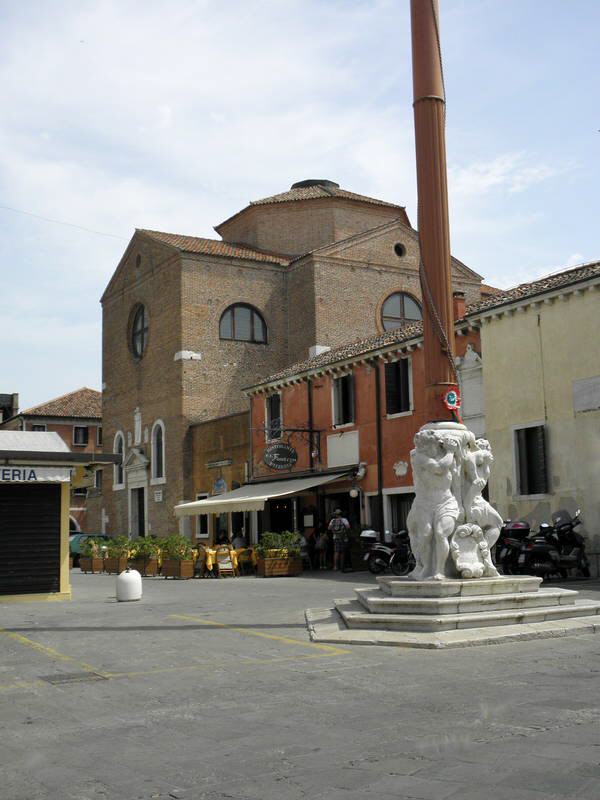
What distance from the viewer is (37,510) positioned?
16.0 meters

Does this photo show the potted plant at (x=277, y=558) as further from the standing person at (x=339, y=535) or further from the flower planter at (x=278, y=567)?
the standing person at (x=339, y=535)

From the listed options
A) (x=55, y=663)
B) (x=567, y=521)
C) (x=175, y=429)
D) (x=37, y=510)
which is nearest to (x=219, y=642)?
(x=55, y=663)

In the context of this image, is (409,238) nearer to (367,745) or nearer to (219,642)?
(219,642)

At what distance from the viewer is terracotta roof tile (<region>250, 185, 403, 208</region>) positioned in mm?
40750

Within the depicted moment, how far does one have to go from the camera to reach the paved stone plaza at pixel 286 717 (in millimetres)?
4770

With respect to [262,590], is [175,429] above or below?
above

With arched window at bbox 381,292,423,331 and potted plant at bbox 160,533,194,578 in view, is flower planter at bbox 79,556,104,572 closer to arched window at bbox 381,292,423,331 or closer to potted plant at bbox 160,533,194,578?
potted plant at bbox 160,533,194,578

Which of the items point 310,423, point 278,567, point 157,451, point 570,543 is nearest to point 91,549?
point 310,423

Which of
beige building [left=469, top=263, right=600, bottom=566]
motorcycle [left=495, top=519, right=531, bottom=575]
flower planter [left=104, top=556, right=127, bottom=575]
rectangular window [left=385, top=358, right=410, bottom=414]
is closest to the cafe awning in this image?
flower planter [left=104, top=556, right=127, bottom=575]

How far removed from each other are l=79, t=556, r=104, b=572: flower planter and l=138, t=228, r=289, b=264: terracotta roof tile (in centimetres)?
1285

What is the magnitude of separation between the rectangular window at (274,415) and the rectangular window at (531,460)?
10331 millimetres

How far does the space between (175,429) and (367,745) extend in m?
30.6

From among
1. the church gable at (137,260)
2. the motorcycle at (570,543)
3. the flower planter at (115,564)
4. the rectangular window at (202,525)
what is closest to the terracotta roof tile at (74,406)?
the church gable at (137,260)

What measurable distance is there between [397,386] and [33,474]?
11817 millimetres
